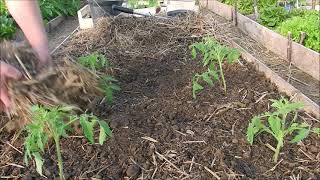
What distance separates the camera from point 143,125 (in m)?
2.67

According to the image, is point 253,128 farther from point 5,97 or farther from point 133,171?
point 5,97

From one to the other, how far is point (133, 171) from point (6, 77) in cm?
93

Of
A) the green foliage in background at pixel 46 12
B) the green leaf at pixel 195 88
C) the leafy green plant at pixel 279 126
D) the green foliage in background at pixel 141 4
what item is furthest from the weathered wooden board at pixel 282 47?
the green foliage in background at pixel 46 12

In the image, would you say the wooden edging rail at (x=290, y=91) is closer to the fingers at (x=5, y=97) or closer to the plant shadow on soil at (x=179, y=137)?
the plant shadow on soil at (x=179, y=137)

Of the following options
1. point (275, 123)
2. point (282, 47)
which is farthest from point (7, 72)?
point (282, 47)

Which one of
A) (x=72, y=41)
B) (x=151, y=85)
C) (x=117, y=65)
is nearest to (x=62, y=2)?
(x=72, y=41)

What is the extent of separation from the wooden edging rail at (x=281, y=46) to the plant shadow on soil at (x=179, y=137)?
3.14 feet

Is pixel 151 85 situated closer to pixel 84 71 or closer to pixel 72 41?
pixel 84 71

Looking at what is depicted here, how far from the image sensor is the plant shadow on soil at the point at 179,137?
2250mm

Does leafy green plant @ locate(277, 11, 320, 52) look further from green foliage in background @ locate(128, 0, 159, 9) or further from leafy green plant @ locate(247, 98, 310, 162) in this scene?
green foliage in background @ locate(128, 0, 159, 9)

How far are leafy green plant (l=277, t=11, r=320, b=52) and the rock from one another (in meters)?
3.29

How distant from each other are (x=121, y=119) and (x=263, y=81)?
150 cm

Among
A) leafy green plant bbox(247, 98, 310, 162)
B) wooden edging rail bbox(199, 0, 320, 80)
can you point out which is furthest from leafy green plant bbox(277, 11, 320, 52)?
leafy green plant bbox(247, 98, 310, 162)

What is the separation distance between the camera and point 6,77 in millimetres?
2334
